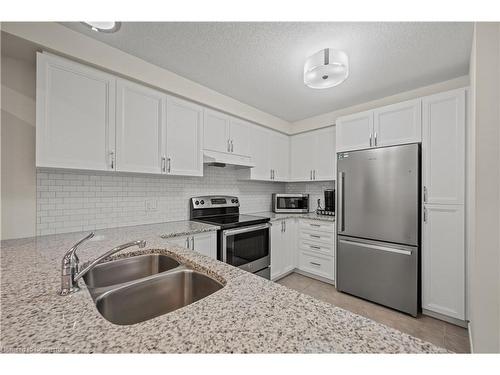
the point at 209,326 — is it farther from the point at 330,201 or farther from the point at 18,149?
the point at 330,201

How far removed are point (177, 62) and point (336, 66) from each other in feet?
4.53

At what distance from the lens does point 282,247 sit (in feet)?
9.77

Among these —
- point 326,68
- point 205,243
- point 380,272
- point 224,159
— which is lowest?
point 380,272

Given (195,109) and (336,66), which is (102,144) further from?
(336,66)

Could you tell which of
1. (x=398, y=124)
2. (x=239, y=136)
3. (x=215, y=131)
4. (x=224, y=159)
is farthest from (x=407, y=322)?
(x=215, y=131)

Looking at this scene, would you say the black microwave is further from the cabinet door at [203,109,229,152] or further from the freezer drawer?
the cabinet door at [203,109,229,152]

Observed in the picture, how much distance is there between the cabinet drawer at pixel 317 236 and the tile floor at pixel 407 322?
0.59m

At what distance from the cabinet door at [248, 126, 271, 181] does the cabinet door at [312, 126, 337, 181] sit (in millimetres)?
758

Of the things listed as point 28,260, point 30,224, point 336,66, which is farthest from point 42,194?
point 336,66

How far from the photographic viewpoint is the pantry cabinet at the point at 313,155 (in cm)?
319

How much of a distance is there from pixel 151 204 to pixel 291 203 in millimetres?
2059

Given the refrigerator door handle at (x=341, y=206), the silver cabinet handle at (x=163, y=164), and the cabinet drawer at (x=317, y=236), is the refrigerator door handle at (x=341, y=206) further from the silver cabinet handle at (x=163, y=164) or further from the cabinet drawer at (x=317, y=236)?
the silver cabinet handle at (x=163, y=164)

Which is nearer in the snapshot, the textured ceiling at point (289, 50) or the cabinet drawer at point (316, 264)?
the textured ceiling at point (289, 50)

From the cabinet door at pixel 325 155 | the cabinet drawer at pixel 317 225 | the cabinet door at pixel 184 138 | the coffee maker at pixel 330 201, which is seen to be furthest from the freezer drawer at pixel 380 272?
the cabinet door at pixel 184 138
